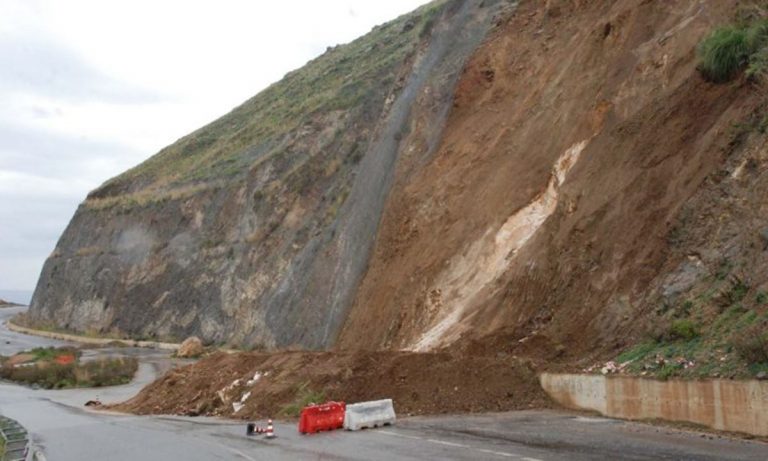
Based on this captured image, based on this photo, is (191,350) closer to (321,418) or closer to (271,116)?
(271,116)

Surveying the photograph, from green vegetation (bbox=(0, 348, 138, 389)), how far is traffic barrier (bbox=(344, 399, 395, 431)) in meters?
28.1

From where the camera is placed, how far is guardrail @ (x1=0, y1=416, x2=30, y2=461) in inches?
462

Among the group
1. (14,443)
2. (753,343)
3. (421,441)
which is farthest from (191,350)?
(753,343)

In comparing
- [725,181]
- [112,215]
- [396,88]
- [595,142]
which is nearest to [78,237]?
[112,215]

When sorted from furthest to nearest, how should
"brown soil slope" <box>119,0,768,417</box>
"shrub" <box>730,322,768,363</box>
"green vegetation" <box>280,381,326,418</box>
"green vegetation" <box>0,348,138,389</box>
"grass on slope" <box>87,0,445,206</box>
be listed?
"grass on slope" <box>87,0,445,206</box> < "green vegetation" <box>0,348,138,389</box> < "green vegetation" <box>280,381,326,418</box> < "brown soil slope" <box>119,0,768,417</box> < "shrub" <box>730,322,768,363</box>

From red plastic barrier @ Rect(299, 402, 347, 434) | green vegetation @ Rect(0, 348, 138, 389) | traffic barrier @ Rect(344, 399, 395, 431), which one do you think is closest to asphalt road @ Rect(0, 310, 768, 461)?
traffic barrier @ Rect(344, 399, 395, 431)

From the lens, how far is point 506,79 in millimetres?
26500

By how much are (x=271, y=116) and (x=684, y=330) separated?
62.1m

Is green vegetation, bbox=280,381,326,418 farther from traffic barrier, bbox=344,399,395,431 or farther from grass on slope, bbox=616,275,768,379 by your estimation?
grass on slope, bbox=616,275,768,379

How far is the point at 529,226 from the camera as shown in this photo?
20297mm

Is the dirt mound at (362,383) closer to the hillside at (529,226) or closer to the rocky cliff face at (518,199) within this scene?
the hillside at (529,226)

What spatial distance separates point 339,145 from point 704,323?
36.3m

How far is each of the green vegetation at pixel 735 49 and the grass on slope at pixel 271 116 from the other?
31179mm

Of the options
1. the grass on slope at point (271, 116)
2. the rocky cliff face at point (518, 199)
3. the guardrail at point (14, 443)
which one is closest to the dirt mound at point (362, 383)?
the rocky cliff face at point (518, 199)
